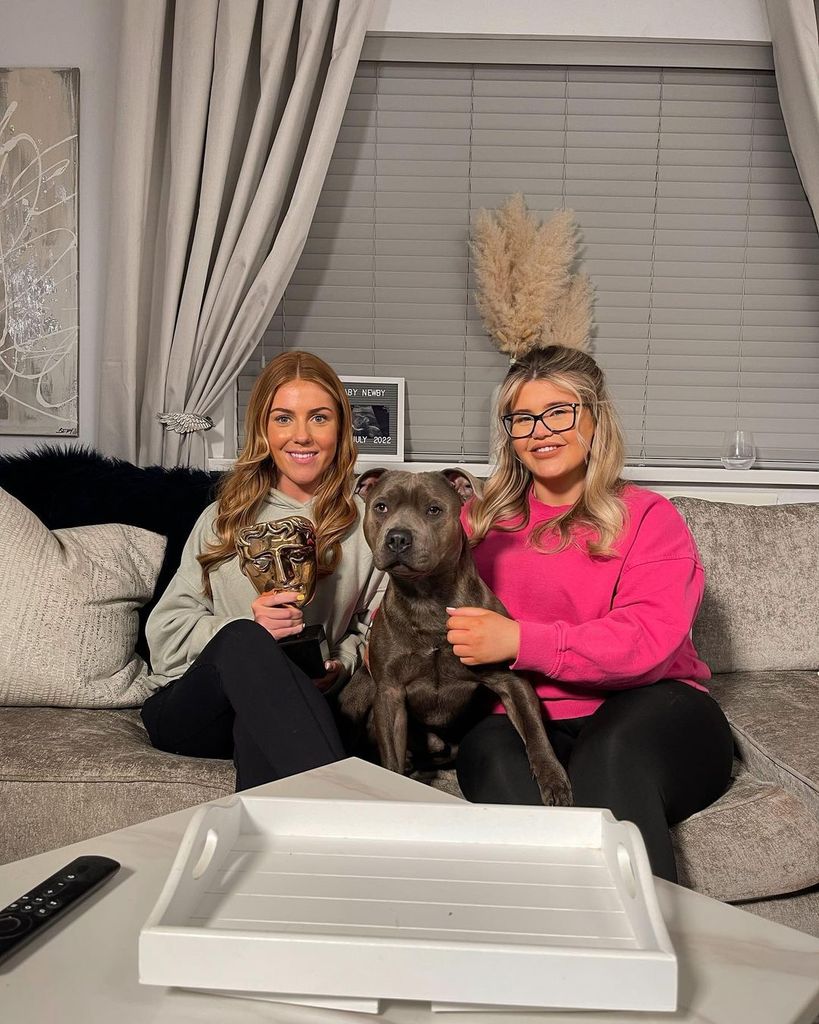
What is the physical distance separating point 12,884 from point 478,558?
125cm

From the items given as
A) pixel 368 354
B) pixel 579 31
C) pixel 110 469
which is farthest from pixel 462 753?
pixel 579 31

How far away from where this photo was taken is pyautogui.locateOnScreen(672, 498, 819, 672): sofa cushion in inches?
102

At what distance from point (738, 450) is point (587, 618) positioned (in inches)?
56.5

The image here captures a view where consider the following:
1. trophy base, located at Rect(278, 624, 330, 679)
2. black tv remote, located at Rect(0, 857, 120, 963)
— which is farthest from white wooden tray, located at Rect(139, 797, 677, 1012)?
trophy base, located at Rect(278, 624, 330, 679)

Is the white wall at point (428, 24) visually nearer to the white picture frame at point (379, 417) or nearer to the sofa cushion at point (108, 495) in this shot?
the white picture frame at point (379, 417)

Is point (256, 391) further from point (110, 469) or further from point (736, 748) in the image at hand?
point (736, 748)

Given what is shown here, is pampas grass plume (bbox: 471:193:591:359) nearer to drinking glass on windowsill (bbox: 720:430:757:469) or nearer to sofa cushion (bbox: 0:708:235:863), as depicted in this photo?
drinking glass on windowsill (bbox: 720:430:757:469)

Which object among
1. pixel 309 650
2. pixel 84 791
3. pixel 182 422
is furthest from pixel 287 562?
pixel 182 422

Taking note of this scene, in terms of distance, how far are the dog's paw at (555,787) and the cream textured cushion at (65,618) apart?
39.4 inches

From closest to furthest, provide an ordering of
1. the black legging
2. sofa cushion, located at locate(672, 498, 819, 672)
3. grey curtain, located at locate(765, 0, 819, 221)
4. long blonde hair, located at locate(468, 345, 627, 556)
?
the black legging < long blonde hair, located at locate(468, 345, 627, 556) < sofa cushion, located at locate(672, 498, 819, 672) < grey curtain, located at locate(765, 0, 819, 221)

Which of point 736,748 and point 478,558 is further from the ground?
point 478,558

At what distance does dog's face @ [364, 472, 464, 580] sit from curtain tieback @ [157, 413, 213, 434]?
1285mm

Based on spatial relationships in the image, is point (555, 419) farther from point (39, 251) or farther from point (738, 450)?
point (39, 251)

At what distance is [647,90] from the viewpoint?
10.6ft
